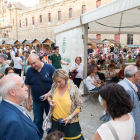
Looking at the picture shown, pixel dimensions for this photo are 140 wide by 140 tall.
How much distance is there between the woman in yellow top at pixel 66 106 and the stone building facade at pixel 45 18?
98.7 feet

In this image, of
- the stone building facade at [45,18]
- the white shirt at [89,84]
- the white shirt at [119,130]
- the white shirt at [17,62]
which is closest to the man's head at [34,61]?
the white shirt at [119,130]

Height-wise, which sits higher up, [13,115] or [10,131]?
[13,115]

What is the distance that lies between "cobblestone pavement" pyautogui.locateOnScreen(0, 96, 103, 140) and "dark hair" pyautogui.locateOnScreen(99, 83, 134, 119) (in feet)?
7.36

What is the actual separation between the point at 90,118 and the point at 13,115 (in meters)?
3.44

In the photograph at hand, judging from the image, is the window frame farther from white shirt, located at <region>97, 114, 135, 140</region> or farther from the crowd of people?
white shirt, located at <region>97, 114, 135, 140</region>

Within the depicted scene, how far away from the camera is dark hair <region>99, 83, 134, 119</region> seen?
1.52 meters

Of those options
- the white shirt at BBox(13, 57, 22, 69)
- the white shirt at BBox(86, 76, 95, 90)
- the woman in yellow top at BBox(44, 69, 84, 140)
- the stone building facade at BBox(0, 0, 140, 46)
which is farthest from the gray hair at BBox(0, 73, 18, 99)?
the stone building facade at BBox(0, 0, 140, 46)

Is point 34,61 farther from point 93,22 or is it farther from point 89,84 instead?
point 93,22

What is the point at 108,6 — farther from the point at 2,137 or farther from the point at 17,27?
the point at 17,27

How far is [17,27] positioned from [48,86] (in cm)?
4954

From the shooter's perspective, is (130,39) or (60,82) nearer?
(60,82)

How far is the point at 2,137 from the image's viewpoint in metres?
1.33

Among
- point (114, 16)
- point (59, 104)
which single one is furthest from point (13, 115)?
point (114, 16)

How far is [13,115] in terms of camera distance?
4.56 feet
